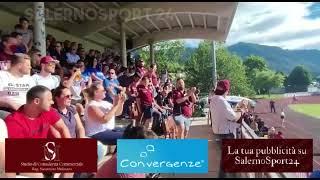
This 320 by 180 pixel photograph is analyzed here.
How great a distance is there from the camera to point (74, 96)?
4047 mm

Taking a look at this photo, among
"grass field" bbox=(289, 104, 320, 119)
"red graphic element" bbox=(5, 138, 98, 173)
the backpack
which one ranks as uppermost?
"grass field" bbox=(289, 104, 320, 119)

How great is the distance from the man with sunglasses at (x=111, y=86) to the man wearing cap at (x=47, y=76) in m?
0.41

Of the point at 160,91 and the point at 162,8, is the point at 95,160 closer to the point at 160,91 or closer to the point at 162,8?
the point at 160,91

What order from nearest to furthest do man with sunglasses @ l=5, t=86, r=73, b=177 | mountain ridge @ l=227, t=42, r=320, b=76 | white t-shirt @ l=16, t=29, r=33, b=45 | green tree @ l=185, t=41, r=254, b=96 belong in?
man with sunglasses @ l=5, t=86, r=73, b=177, mountain ridge @ l=227, t=42, r=320, b=76, green tree @ l=185, t=41, r=254, b=96, white t-shirt @ l=16, t=29, r=33, b=45

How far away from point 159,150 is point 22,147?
41.6 inches

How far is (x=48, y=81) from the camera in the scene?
4055mm

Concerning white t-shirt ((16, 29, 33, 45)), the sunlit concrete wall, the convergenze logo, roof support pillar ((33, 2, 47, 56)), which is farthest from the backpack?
white t-shirt ((16, 29, 33, 45))

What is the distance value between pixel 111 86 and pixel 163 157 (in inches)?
30.7

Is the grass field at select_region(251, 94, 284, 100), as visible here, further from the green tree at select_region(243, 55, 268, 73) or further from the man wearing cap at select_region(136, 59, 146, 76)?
the man wearing cap at select_region(136, 59, 146, 76)

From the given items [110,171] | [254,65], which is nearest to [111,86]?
[110,171]

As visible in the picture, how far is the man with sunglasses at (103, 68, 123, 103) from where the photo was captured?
4.12 metres

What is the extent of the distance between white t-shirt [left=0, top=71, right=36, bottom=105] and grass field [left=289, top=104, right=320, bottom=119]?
6.98ft

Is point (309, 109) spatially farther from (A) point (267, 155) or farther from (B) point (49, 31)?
(B) point (49, 31)

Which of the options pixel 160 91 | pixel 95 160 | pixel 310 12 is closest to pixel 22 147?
pixel 95 160
